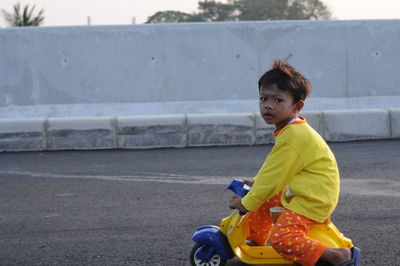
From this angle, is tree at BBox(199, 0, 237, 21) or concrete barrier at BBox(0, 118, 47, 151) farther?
tree at BBox(199, 0, 237, 21)

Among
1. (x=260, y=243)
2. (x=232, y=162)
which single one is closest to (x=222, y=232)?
(x=260, y=243)

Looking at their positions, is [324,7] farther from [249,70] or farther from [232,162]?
[232,162]

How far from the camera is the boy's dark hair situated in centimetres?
323

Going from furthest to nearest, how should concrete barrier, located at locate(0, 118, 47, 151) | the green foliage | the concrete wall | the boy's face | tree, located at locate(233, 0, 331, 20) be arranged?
tree, located at locate(233, 0, 331, 20) → the green foliage → the concrete wall → concrete barrier, located at locate(0, 118, 47, 151) → the boy's face

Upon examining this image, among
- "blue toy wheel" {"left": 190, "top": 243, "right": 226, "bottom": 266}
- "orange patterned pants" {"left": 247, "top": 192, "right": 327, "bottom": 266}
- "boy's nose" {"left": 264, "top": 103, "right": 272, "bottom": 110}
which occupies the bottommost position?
"blue toy wheel" {"left": 190, "top": 243, "right": 226, "bottom": 266}

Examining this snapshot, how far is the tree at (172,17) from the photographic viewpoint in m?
54.1

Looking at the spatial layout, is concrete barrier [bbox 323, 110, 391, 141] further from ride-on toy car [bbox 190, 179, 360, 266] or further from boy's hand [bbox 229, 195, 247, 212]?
boy's hand [bbox 229, 195, 247, 212]

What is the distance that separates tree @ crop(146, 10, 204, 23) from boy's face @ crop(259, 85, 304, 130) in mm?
51117

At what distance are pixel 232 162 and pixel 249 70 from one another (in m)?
3.84

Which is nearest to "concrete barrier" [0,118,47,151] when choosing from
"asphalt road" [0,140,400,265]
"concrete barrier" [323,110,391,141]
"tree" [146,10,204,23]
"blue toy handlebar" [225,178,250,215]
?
"asphalt road" [0,140,400,265]

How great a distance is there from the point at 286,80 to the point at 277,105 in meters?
0.13

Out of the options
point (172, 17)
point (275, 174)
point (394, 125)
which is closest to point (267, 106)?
point (275, 174)

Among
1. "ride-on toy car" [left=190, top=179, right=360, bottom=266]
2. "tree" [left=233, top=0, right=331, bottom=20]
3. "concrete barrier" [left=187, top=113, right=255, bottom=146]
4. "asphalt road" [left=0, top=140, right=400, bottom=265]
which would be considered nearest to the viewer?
"ride-on toy car" [left=190, top=179, right=360, bottom=266]

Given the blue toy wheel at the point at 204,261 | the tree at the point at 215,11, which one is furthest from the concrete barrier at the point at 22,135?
the tree at the point at 215,11
